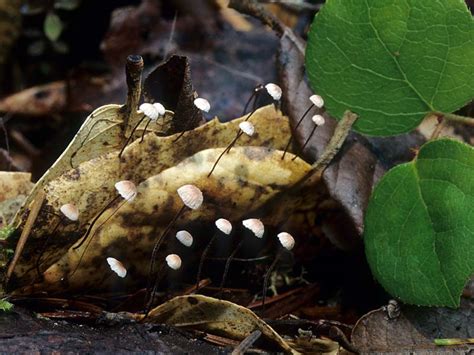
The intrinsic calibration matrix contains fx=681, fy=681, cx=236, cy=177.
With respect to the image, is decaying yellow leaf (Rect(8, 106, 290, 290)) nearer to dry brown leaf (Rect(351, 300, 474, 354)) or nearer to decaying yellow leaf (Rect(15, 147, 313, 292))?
decaying yellow leaf (Rect(15, 147, 313, 292))

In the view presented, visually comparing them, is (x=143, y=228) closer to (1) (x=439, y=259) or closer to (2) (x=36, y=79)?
(1) (x=439, y=259)

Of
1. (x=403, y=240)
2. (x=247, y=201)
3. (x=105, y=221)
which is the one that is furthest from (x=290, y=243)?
(x=105, y=221)

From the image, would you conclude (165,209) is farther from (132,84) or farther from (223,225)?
(132,84)

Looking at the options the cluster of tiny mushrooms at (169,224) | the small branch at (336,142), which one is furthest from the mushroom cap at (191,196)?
the small branch at (336,142)

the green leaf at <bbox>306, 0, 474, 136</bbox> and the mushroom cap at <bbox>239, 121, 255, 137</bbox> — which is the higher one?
the green leaf at <bbox>306, 0, 474, 136</bbox>

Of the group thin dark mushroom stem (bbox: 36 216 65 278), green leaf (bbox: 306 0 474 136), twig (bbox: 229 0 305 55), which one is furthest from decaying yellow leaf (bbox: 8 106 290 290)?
twig (bbox: 229 0 305 55)

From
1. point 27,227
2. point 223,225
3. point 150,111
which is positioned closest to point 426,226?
point 223,225
